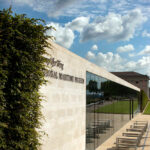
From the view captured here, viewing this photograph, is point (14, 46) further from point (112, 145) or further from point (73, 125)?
point (112, 145)

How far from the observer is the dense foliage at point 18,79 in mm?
3893

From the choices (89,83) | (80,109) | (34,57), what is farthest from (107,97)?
(34,57)

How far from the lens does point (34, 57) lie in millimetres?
4406

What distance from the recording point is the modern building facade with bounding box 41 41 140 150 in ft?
19.6

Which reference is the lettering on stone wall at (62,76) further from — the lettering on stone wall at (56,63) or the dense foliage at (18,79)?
the dense foliage at (18,79)

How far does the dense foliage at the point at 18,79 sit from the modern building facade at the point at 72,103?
75cm

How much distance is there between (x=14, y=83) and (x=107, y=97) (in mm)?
9961

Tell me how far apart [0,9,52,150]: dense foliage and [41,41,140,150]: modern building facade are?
2.45 feet

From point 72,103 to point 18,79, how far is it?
12.1 feet

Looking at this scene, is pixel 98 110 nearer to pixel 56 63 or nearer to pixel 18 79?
pixel 56 63

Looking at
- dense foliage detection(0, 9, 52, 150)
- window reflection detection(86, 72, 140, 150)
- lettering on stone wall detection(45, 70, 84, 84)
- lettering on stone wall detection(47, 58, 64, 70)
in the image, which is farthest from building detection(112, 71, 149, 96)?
dense foliage detection(0, 9, 52, 150)

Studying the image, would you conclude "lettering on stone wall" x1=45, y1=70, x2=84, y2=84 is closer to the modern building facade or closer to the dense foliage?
the modern building facade

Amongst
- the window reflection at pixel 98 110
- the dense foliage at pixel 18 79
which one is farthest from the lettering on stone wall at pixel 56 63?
the window reflection at pixel 98 110

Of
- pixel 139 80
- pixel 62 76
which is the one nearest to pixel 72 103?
pixel 62 76
